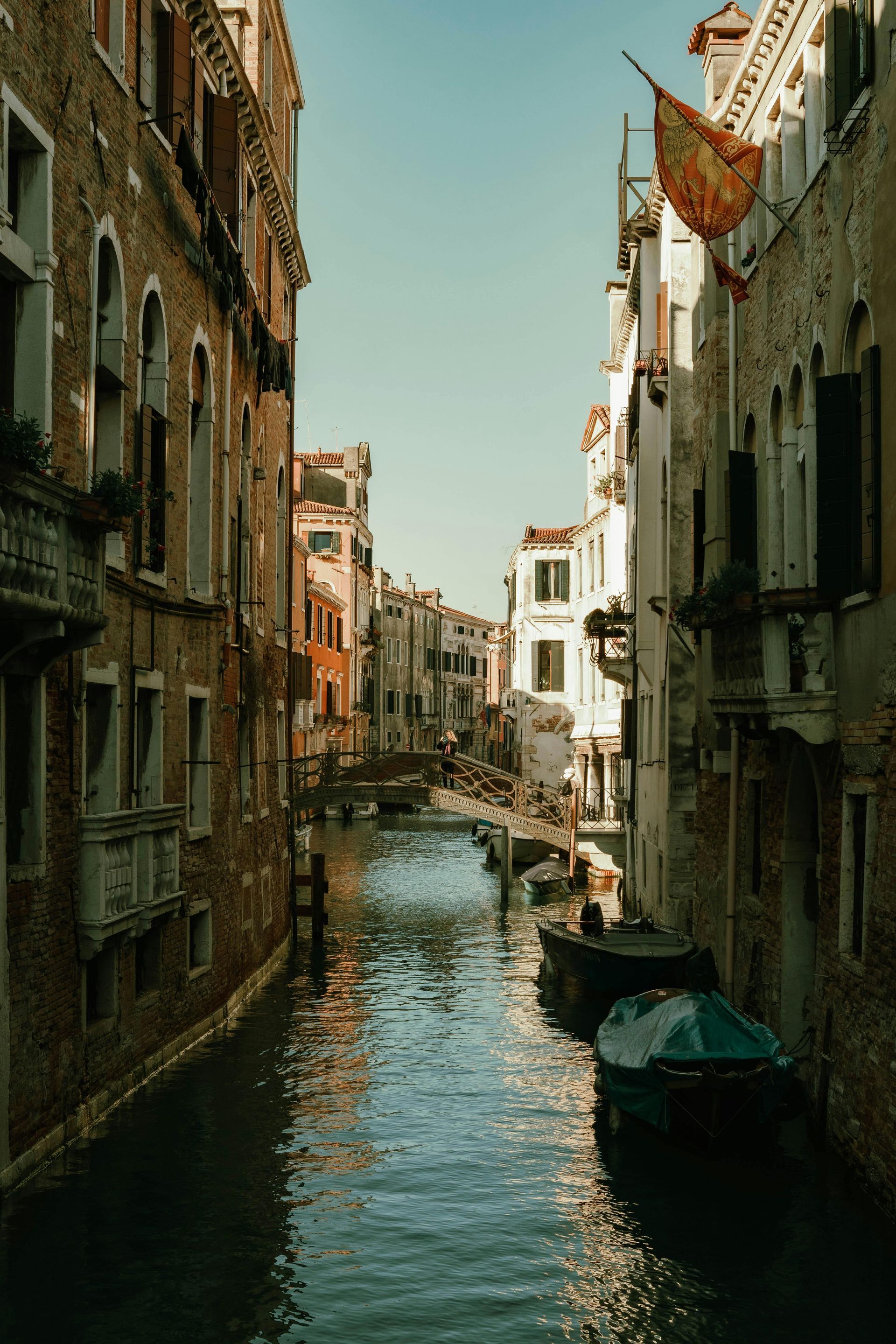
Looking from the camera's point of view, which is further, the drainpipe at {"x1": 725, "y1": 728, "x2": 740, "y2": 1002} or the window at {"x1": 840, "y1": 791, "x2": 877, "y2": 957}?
the drainpipe at {"x1": 725, "y1": 728, "x2": 740, "y2": 1002}

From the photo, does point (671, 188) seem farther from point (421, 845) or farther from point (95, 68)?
point (421, 845)

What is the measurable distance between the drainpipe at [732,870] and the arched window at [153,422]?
6.19 meters

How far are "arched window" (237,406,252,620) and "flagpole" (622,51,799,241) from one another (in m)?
7.58

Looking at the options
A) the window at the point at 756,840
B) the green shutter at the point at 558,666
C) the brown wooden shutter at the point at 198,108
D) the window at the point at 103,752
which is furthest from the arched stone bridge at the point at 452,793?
the window at the point at 103,752

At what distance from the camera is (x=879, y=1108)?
9352 millimetres

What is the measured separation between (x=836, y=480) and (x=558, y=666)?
124 feet

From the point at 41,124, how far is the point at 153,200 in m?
3.32

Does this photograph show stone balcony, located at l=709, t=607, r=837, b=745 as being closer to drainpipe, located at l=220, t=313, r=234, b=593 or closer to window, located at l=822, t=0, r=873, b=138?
window, located at l=822, t=0, r=873, b=138

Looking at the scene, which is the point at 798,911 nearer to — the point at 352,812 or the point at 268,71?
the point at 268,71

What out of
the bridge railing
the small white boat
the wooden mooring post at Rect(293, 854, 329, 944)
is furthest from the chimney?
the small white boat

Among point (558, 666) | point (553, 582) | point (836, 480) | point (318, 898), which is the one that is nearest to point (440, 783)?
point (318, 898)

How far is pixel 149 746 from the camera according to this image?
13859 millimetres

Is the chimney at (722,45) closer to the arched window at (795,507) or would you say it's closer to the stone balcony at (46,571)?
the arched window at (795,507)

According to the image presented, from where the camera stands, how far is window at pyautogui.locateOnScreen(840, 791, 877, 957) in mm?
10289
